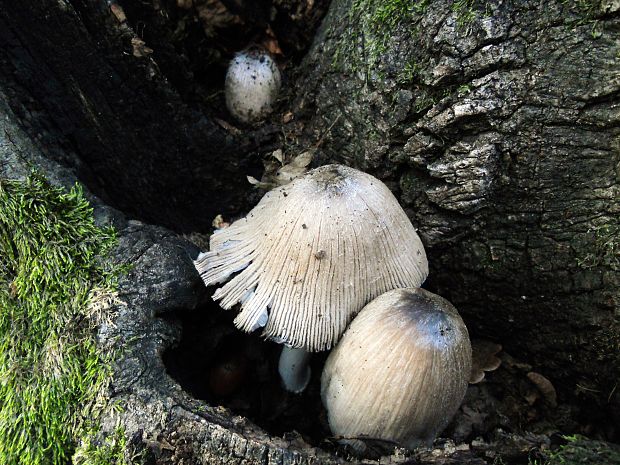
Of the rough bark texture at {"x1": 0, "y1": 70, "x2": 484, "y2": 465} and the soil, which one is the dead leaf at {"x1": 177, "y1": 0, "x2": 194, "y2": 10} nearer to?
the rough bark texture at {"x1": 0, "y1": 70, "x2": 484, "y2": 465}

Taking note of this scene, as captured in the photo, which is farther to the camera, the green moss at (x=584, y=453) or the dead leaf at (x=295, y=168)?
the dead leaf at (x=295, y=168)

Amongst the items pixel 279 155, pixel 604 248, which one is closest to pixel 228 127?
pixel 279 155

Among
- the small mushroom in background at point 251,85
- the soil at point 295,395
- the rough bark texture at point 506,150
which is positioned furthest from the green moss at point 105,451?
the small mushroom in background at point 251,85

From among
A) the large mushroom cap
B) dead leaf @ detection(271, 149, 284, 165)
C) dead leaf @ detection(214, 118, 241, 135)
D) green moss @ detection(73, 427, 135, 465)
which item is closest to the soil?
the large mushroom cap

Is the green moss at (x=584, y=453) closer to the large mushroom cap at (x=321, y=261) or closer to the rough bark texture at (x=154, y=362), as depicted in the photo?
the rough bark texture at (x=154, y=362)

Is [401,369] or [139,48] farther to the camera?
[139,48]

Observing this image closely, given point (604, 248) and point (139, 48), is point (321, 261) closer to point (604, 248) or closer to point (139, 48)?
point (604, 248)
